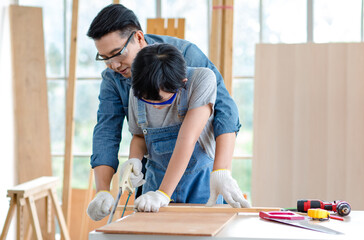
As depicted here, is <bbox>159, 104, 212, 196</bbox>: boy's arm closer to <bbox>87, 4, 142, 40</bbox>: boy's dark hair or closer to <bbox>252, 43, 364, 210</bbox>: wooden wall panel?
<bbox>87, 4, 142, 40</bbox>: boy's dark hair

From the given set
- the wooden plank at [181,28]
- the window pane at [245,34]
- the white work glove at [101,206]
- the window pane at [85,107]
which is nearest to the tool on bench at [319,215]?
the white work glove at [101,206]

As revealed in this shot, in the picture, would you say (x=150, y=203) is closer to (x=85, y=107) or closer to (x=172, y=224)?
(x=172, y=224)

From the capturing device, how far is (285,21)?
15.2ft

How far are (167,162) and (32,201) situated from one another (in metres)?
2.01

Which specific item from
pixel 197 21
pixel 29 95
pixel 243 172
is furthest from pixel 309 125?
pixel 29 95

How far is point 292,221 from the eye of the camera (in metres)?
1.46

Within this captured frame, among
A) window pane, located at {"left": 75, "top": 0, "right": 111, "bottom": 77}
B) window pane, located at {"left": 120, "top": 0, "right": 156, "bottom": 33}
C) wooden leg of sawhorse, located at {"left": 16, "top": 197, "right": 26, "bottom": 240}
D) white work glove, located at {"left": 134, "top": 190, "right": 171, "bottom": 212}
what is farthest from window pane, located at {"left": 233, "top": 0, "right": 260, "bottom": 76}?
white work glove, located at {"left": 134, "top": 190, "right": 171, "bottom": 212}

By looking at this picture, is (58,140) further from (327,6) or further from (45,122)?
(327,6)

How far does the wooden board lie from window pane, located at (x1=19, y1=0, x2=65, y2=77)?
12.1ft

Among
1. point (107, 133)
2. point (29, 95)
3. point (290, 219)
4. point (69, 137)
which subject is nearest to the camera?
point (290, 219)

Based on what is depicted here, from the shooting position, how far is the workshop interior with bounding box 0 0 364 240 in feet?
5.47

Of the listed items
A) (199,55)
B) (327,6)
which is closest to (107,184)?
(199,55)

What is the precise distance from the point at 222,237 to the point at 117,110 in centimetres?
101

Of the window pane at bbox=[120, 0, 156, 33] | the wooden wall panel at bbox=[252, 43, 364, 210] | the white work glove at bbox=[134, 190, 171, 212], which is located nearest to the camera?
the white work glove at bbox=[134, 190, 171, 212]
